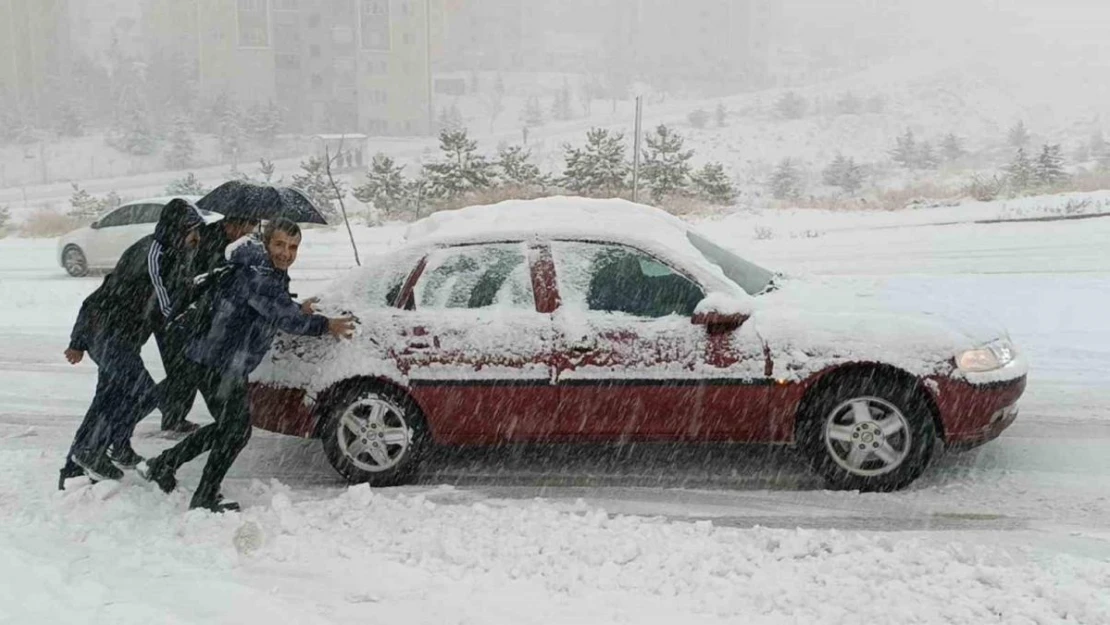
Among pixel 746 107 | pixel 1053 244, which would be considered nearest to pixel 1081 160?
pixel 746 107

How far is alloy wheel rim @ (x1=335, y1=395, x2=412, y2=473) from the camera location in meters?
5.93

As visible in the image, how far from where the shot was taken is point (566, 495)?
5766 mm

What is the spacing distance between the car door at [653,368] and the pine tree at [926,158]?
162 ft

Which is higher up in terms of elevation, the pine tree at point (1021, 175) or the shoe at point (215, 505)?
the pine tree at point (1021, 175)

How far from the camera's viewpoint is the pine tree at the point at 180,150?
63.2m

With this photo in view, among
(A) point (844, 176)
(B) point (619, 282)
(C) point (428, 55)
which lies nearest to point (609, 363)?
(B) point (619, 282)

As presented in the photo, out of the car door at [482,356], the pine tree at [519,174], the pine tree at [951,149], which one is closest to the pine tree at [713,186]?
the pine tree at [519,174]

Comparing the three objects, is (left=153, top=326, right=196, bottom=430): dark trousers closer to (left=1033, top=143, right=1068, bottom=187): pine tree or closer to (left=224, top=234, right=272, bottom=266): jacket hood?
(left=224, top=234, right=272, bottom=266): jacket hood

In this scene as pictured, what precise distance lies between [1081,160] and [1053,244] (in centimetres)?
3694

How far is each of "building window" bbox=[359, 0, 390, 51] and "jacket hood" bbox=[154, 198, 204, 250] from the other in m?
71.7

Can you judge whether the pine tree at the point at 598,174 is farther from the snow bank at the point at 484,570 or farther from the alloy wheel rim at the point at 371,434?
the snow bank at the point at 484,570

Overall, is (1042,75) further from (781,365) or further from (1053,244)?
(781,365)

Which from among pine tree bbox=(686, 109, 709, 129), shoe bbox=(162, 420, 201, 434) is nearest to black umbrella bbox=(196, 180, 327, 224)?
shoe bbox=(162, 420, 201, 434)

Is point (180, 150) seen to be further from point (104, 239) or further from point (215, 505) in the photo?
point (215, 505)
